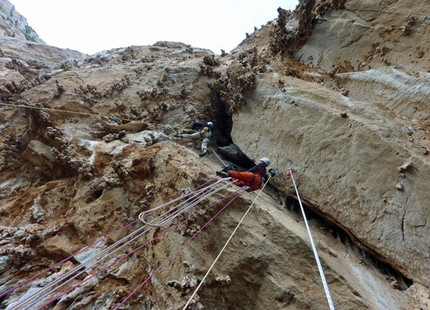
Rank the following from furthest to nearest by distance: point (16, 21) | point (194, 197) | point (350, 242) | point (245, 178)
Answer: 1. point (16, 21)
2. point (245, 178)
3. point (350, 242)
4. point (194, 197)

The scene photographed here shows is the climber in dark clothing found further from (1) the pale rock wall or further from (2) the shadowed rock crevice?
(2) the shadowed rock crevice

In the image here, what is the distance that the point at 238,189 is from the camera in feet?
17.9

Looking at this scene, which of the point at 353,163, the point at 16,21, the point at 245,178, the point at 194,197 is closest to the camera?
the point at 194,197

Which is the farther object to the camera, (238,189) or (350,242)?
(238,189)

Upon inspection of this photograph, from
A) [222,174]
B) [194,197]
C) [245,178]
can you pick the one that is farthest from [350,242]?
[194,197]

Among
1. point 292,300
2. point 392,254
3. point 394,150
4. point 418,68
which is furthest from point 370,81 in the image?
point 292,300

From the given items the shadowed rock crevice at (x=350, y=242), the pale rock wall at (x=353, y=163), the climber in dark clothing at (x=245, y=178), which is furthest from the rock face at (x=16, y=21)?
the shadowed rock crevice at (x=350, y=242)

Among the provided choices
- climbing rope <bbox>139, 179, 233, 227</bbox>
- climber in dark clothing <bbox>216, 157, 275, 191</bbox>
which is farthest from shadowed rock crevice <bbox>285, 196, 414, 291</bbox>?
climbing rope <bbox>139, 179, 233, 227</bbox>

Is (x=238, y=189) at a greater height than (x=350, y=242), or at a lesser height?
greater

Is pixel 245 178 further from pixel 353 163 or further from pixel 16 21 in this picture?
pixel 16 21

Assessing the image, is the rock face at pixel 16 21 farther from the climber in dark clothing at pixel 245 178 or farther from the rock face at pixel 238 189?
the climber in dark clothing at pixel 245 178

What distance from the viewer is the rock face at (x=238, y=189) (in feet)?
13.9


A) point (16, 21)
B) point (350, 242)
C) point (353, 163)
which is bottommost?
point (350, 242)

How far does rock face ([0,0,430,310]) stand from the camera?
422 centimetres
